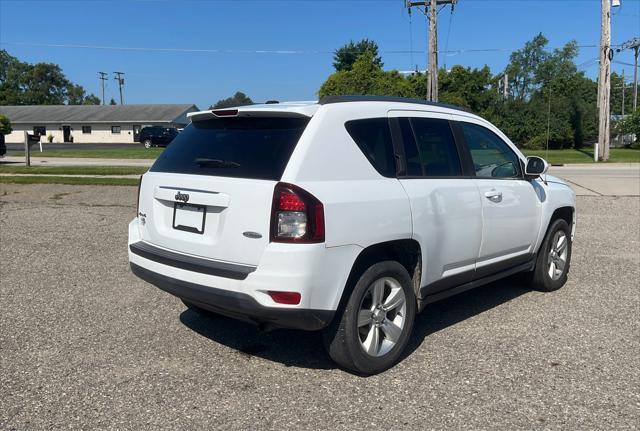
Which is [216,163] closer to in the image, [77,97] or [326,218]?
[326,218]

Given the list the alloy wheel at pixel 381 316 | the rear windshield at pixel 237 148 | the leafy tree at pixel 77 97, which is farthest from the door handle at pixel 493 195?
the leafy tree at pixel 77 97

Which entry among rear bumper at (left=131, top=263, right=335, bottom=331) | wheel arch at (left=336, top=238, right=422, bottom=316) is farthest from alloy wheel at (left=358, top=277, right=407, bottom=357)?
rear bumper at (left=131, top=263, right=335, bottom=331)

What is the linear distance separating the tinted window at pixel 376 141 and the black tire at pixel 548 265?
2.58 meters

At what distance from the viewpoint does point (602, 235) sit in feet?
30.3

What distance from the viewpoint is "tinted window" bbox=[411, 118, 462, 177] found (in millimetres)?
4395

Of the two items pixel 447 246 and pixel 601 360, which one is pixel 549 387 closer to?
pixel 601 360

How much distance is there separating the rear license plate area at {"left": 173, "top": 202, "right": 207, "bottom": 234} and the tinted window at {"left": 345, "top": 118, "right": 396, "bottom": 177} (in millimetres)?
1131

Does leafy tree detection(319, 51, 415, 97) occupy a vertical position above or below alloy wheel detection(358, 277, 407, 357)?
above

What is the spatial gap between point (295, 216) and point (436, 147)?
5.49 ft

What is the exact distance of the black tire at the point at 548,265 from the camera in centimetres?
581

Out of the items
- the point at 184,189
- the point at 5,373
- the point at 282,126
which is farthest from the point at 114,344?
the point at 282,126

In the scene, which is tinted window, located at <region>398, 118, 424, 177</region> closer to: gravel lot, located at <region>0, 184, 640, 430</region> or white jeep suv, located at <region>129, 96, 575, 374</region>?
white jeep suv, located at <region>129, 96, 575, 374</region>

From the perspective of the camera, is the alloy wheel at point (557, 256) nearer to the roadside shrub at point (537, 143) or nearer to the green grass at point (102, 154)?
the green grass at point (102, 154)

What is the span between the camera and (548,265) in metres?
5.89
